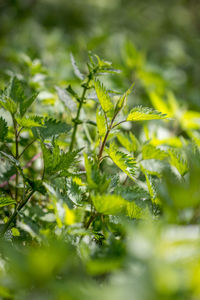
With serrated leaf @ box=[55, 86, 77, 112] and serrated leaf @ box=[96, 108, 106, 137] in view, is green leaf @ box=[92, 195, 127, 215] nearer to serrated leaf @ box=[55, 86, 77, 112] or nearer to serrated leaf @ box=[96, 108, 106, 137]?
serrated leaf @ box=[96, 108, 106, 137]

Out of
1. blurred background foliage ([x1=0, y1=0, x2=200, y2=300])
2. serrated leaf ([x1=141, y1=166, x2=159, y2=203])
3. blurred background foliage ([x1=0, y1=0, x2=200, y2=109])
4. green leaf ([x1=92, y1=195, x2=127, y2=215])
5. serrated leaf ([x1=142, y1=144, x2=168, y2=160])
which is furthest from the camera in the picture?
blurred background foliage ([x1=0, y1=0, x2=200, y2=109])

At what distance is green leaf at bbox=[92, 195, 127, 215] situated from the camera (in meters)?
0.37

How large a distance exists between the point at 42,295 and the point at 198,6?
477 centimetres

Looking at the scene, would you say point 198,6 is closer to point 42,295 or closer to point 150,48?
point 150,48

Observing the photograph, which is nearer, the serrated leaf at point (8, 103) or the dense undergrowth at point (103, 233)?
the dense undergrowth at point (103, 233)

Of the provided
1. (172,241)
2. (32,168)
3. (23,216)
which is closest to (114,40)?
(32,168)

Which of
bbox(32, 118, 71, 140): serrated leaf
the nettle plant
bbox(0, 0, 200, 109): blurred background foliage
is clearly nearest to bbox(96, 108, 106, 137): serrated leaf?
the nettle plant

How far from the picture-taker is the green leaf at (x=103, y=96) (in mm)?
484

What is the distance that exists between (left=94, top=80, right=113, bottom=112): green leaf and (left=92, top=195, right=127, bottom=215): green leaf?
19cm

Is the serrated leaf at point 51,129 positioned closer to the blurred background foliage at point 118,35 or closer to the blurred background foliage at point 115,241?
the blurred background foliage at point 115,241

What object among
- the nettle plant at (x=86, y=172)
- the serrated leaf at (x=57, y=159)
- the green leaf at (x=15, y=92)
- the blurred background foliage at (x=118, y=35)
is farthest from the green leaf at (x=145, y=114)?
the blurred background foliage at (x=118, y=35)

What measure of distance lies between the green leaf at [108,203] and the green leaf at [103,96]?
19 cm

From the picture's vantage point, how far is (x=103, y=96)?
0.49 metres

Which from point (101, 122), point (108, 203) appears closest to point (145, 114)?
point (101, 122)
